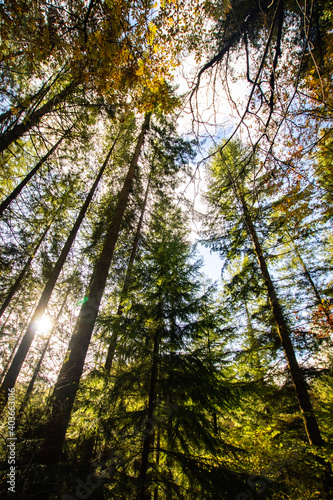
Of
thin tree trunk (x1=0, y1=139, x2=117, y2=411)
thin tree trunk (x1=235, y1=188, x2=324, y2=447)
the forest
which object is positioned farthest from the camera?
thin tree trunk (x1=0, y1=139, x2=117, y2=411)

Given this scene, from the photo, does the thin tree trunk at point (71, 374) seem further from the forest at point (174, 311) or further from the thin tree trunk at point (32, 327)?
the thin tree trunk at point (32, 327)

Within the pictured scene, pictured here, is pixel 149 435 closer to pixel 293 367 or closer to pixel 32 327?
pixel 293 367

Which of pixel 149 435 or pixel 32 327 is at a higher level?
pixel 32 327

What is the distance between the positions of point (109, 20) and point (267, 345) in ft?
27.7

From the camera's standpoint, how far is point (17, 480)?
2.51m

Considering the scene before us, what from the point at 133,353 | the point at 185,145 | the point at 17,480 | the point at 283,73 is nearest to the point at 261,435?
the point at 133,353

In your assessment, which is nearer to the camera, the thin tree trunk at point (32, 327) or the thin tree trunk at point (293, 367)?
the thin tree trunk at point (293, 367)

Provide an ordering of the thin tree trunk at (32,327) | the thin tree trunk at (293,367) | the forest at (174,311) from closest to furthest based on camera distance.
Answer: the forest at (174,311), the thin tree trunk at (293,367), the thin tree trunk at (32,327)

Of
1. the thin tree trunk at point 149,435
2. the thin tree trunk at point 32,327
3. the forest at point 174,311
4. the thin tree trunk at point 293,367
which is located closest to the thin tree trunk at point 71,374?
the forest at point 174,311

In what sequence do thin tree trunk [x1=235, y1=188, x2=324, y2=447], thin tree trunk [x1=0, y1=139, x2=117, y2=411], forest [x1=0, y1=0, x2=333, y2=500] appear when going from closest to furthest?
forest [x1=0, y1=0, x2=333, y2=500], thin tree trunk [x1=235, y1=188, x2=324, y2=447], thin tree trunk [x1=0, y1=139, x2=117, y2=411]

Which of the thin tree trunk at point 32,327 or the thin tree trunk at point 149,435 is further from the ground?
the thin tree trunk at point 32,327

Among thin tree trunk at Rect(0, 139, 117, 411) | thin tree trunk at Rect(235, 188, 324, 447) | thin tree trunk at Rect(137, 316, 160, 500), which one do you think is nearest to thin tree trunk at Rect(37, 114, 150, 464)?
thin tree trunk at Rect(137, 316, 160, 500)

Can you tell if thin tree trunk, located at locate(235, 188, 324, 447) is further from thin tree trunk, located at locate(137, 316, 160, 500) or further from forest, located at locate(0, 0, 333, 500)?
thin tree trunk, located at locate(137, 316, 160, 500)

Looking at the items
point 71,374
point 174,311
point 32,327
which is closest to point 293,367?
point 174,311
